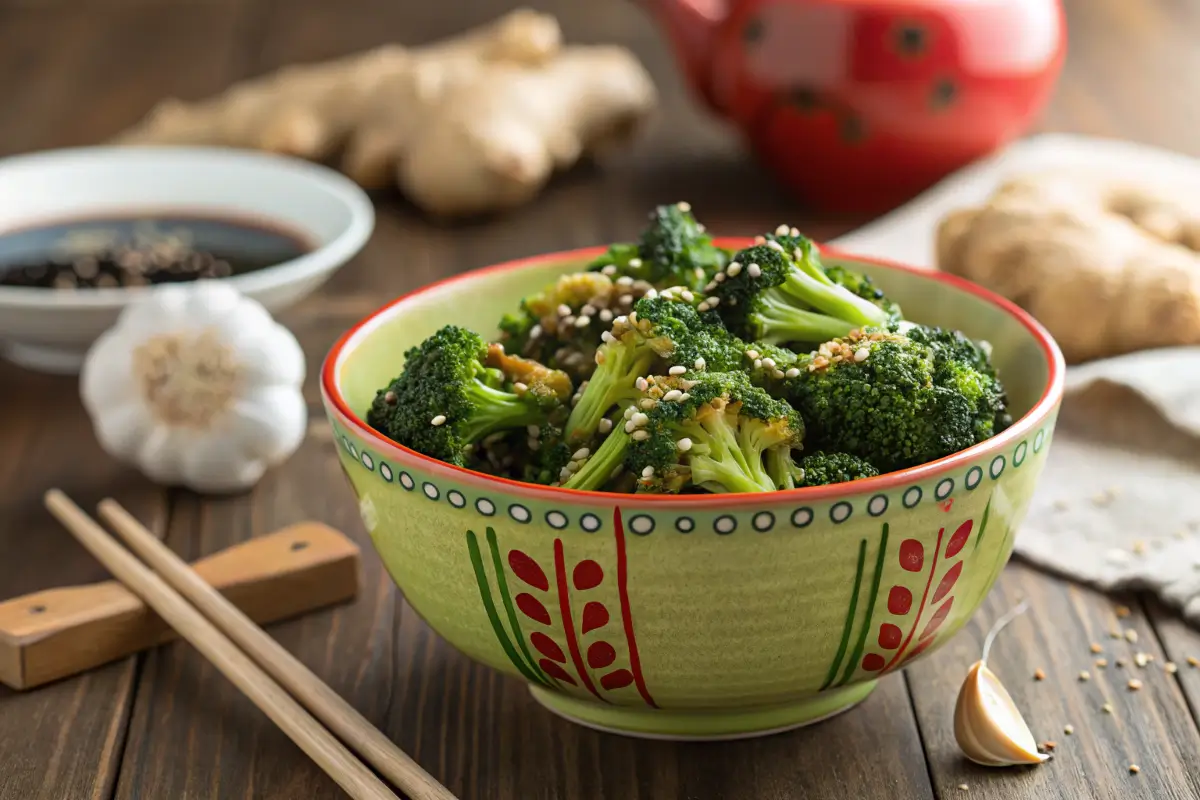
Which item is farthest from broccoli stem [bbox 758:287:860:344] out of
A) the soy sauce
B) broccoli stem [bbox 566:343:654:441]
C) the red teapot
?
the red teapot

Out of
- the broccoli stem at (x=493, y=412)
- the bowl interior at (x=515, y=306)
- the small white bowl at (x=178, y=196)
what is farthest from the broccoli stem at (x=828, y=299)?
the small white bowl at (x=178, y=196)

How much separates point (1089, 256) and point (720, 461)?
3.45 feet

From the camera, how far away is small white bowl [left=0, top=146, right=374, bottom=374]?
194 cm

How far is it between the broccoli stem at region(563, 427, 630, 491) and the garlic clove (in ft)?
1.16

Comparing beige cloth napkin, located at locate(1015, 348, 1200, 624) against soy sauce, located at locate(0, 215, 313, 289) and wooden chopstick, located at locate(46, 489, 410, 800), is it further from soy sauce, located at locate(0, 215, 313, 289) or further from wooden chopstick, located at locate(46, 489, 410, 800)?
soy sauce, located at locate(0, 215, 313, 289)

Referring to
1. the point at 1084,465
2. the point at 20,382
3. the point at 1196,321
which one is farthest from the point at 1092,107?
the point at 20,382

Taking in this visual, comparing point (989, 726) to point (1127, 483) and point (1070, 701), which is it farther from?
point (1127, 483)

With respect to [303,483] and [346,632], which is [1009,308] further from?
[303,483]

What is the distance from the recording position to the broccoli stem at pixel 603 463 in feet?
3.42

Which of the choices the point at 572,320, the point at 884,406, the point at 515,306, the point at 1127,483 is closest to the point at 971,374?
the point at 884,406

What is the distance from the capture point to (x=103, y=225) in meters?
2.19

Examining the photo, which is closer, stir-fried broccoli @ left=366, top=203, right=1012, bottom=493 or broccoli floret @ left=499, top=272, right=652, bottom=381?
stir-fried broccoli @ left=366, top=203, right=1012, bottom=493

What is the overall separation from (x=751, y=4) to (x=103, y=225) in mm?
1060

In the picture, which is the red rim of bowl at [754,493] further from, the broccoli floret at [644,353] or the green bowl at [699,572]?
the broccoli floret at [644,353]
